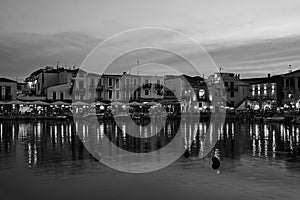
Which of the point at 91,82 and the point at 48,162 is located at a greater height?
the point at 91,82

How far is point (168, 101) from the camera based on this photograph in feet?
296

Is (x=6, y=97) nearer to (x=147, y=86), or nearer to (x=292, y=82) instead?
(x=147, y=86)

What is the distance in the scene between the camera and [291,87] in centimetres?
7462

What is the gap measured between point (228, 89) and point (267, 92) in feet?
27.9

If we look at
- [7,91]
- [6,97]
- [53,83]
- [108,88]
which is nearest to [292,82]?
[108,88]

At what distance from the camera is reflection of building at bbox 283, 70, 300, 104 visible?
7232 cm

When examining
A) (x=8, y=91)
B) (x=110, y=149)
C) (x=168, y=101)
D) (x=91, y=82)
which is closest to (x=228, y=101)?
(x=168, y=101)

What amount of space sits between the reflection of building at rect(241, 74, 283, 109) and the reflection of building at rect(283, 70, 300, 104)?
605cm

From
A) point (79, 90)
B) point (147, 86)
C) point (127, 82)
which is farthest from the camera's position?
point (147, 86)

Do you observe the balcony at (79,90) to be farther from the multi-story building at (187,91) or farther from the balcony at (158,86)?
the multi-story building at (187,91)

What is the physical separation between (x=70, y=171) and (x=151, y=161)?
4.29m

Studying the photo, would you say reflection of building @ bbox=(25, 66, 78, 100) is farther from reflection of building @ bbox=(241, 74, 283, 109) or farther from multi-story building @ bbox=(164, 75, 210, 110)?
reflection of building @ bbox=(241, 74, 283, 109)

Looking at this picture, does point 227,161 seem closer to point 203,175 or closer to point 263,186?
point 203,175

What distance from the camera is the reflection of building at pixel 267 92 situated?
Result: 83562 millimetres
